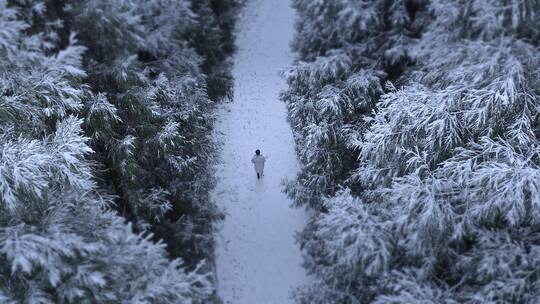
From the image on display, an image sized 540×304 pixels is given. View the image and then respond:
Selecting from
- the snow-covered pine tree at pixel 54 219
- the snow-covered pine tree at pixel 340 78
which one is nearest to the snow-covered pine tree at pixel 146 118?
the snow-covered pine tree at pixel 54 219

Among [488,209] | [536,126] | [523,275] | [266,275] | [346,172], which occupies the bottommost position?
[266,275]

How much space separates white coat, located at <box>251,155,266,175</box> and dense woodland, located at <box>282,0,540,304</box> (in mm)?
3541

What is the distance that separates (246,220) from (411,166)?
6894 millimetres

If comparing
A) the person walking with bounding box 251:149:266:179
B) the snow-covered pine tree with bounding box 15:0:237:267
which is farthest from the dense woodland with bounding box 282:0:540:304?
the person walking with bounding box 251:149:266:179

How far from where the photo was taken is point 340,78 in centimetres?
1046

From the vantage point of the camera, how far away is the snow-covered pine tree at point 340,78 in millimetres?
9977

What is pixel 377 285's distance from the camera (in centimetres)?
719

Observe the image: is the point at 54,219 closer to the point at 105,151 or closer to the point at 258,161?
the point at 105,151

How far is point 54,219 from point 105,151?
3.76 metres

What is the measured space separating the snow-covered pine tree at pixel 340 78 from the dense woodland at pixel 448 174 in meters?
0.07

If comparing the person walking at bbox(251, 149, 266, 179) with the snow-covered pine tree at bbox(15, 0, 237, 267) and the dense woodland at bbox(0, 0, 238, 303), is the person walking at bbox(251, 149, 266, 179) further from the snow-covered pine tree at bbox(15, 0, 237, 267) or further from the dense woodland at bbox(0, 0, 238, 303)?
the snow-covered pine tree at bbox(15, 0, 237, 267)

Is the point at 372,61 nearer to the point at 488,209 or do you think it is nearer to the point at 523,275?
the point at 488,209

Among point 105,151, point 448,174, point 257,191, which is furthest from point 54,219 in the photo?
point 257,191

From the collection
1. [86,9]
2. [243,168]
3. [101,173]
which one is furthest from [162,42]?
[243,168]
